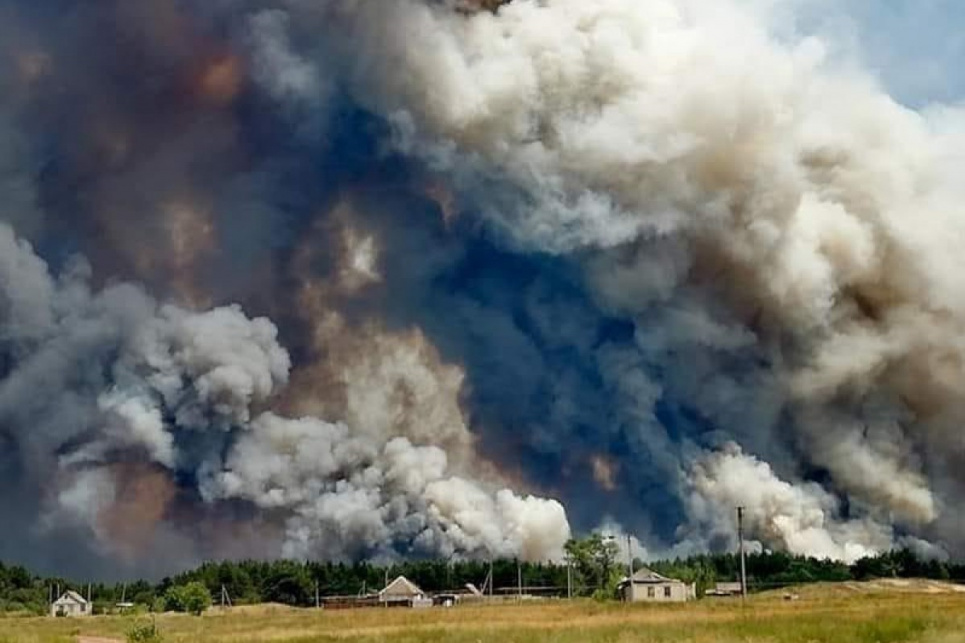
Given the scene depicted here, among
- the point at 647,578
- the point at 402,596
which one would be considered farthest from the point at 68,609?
the point at 647,578

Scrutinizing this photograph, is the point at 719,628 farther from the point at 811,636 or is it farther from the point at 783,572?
the point at 783,572

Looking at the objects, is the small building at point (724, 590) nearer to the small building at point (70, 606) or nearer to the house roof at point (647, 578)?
the house roof at point (647, 578)

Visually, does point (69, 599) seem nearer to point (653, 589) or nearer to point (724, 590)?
point (653, 589)

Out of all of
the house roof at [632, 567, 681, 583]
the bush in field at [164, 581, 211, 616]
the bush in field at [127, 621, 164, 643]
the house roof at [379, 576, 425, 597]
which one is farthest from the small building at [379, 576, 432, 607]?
the bush in field at [127, 621, 164, 643]

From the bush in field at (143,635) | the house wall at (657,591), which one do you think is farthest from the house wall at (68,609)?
the bush in field at (143,635)

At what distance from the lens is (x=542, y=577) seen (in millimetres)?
146625

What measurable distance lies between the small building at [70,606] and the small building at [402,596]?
3320 centimetres

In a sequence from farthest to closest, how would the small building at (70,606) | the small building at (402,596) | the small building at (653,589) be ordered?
the small building at (70,606) < the small building at (402,596) < the small building at (653,589)

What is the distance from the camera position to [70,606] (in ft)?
421

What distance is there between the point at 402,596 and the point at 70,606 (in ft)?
123

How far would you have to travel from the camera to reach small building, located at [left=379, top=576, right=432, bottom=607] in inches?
4646

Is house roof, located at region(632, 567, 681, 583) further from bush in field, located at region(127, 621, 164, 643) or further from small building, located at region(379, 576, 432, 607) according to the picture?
bush in field, located at region(127, 621, 164, 643)

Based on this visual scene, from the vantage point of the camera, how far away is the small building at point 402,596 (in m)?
118

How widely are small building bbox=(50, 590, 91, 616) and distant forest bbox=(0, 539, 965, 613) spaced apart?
9.03 ft
